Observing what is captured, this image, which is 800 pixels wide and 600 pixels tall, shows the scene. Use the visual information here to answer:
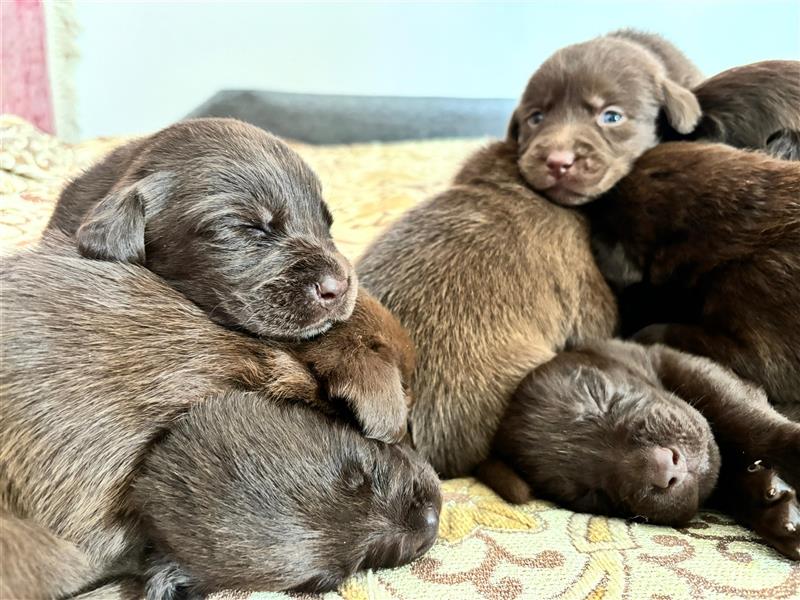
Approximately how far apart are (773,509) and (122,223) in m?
1.46

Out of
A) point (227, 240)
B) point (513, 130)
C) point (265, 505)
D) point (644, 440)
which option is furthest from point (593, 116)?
point (265, 505)

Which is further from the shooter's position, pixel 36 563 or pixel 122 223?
pixel 122 223

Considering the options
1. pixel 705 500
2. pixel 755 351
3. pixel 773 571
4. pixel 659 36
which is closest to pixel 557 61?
pixel 659 36

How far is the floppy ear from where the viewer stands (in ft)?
5.03

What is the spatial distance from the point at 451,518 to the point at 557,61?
1.56 meters

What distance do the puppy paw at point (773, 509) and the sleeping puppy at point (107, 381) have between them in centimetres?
78

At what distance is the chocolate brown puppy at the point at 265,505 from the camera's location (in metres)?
1.29

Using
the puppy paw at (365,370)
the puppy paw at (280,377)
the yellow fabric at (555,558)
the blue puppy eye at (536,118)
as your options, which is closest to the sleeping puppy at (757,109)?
the blue puppy eye at (536,118)

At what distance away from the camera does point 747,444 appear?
1789 millimetres

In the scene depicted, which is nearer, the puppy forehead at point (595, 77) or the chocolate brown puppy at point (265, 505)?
the chocolate brown puppy at point (265, 505)

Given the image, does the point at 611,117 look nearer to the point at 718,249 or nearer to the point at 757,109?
the point at 757,109

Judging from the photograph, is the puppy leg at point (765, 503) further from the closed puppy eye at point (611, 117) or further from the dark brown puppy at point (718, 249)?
the closed puppy eye at point (611, 117)

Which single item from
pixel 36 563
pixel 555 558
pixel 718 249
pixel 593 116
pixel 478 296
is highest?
pixel 593 116

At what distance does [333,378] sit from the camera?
151 centimetres
